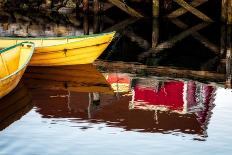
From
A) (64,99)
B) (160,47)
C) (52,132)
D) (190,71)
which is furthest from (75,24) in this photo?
(52,132)

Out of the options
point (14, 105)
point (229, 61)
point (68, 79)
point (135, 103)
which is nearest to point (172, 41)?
point (229, 61)

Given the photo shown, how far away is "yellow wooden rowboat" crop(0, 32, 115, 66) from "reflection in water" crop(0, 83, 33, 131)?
2.32 m

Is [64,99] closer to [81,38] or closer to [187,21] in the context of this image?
[81,38]

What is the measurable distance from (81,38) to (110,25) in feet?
28.1

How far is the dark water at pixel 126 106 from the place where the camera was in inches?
410

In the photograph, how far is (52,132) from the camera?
36.2 feet

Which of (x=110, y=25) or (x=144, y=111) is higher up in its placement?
(x=110, y=25)

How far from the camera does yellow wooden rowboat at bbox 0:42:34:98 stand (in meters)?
13.4

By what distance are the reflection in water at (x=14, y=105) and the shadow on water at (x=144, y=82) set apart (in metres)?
0.17

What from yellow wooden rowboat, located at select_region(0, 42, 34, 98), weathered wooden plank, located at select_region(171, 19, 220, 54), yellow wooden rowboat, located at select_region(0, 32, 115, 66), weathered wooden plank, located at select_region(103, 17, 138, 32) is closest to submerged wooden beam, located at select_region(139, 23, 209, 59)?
weathered wooden plank, located at select_region(171, 19, 220, 54)

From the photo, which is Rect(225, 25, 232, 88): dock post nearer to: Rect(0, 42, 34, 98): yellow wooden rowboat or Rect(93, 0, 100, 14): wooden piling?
Rect(0, 42, 34, 98): yellow wooden rowboat

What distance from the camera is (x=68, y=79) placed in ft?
51.8

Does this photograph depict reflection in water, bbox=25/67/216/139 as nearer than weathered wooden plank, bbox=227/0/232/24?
Yes

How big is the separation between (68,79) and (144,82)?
214 cm
